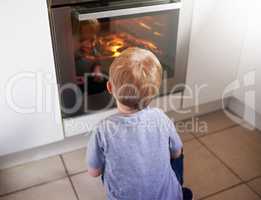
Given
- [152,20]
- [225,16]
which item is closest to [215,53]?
[225,16]

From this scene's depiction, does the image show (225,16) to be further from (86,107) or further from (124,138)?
(124,138)

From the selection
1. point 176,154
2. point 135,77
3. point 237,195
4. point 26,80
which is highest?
point 135,77

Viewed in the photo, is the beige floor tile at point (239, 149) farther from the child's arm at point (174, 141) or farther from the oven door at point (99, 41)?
the child's arm at point (174, 141)

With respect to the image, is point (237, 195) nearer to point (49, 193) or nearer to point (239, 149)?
point (239, 149)

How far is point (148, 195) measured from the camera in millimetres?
A: 958

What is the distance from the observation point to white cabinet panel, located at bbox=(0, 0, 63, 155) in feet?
3.74

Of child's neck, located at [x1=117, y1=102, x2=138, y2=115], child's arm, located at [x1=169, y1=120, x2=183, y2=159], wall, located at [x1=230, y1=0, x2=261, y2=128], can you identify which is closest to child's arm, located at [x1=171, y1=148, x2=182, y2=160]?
child's arm, located at [x1=169, y1=120, x2=183, y2=159]

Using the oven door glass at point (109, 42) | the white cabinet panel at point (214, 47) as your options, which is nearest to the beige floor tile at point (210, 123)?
the white cabinet panel at point (214, 47)

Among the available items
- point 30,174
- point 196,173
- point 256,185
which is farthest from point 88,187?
point 256,185

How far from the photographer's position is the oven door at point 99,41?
122cm

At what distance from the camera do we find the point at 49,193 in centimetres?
137

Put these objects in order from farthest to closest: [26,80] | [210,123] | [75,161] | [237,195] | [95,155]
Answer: [210,123] < [75,161] < [237,195] < [26,80] < [95,155]

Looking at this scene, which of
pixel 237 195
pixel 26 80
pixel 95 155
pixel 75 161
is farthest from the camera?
pixel 75 161

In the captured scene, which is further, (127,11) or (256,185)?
(256,185)
